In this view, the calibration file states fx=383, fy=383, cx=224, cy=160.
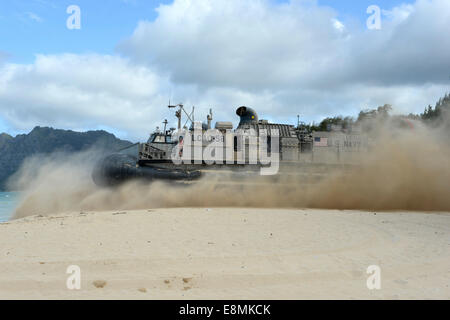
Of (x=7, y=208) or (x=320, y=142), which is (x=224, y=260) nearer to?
(x=320, y=142)

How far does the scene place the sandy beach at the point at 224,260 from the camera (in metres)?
2.71

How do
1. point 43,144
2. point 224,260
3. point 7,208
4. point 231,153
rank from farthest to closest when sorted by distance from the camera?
point 43,144 → point 7,208 → point 231,153 → point 224,260

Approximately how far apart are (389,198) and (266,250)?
20.9 feet

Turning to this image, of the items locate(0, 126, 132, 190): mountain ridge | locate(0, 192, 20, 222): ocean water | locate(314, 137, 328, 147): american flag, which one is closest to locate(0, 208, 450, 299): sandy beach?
locate(314, 137, 328, 147): american flag

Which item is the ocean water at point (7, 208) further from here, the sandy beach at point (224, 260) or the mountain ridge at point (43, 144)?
the mountain ridge at point (43, 144)

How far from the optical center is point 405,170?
9641 mm

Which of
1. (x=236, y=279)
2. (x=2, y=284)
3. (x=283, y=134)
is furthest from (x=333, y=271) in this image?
(x=283, y=134)

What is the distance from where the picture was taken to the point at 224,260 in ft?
11.5

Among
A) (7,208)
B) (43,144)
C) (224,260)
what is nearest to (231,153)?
(224,260)

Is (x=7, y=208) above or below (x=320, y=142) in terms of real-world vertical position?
below

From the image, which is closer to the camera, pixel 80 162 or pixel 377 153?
pixel 377 153

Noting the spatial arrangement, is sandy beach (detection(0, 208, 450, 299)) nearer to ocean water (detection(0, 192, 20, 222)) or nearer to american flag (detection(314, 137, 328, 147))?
american flag (detection(314, 137, 328, 147))

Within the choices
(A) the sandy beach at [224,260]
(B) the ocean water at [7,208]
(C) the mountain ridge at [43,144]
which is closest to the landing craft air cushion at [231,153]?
(B) the ocean water at [7,208]

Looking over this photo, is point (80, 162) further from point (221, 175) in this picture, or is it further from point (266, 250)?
point (266, 250)
